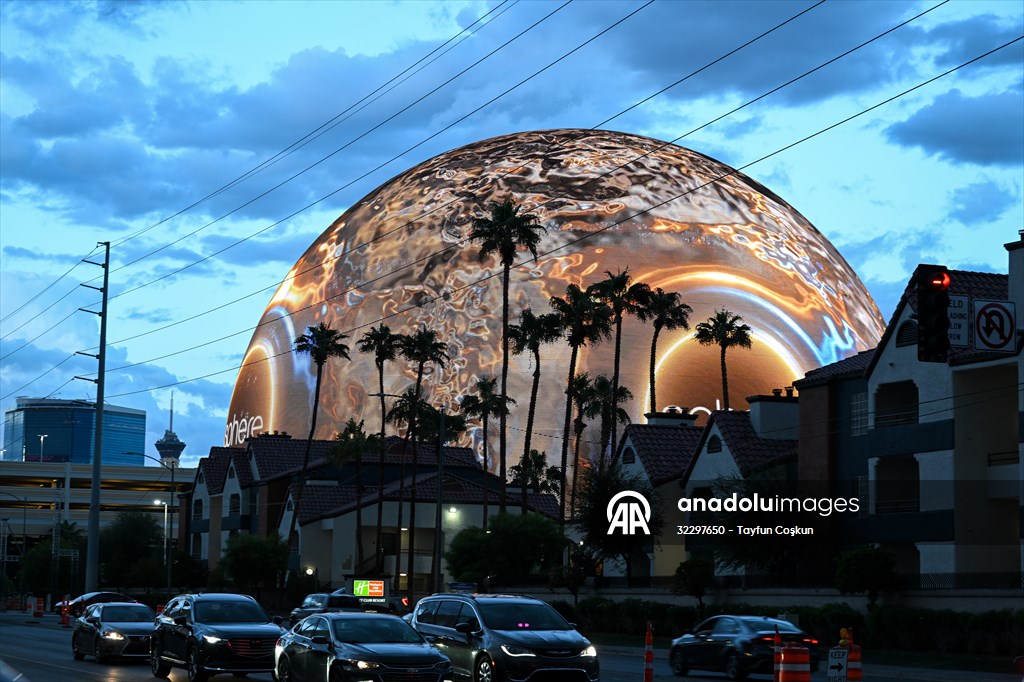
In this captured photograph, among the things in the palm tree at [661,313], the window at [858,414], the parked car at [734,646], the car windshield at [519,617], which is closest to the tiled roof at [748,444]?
the window at [858,414]

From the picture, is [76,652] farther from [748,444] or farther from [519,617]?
[748,444]

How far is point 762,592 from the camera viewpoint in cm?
5106

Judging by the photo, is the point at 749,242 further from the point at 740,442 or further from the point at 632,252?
the point at 740,442

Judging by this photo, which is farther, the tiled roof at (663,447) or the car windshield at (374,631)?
the tiled roof at (663,447)

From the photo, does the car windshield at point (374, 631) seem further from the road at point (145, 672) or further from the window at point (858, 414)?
the window at point (858, 414)

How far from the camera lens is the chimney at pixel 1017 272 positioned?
47312mm

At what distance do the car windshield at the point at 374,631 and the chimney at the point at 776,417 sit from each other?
40.3m

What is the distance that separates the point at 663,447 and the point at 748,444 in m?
9.08

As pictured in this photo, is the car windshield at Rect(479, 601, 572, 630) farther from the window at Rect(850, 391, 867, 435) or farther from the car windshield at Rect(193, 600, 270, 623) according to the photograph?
the window at Rect(850, 391, 867, 435)

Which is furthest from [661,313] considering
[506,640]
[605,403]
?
[506,640]

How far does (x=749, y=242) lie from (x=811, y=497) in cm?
5146

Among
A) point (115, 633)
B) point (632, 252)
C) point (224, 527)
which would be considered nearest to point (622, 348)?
point (632, 252)

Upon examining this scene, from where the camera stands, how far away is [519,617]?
1027 inches

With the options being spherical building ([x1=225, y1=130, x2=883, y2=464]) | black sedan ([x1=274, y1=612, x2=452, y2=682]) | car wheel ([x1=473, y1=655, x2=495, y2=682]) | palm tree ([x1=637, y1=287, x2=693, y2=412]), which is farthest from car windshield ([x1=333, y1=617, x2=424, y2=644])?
spherical building ([x1=225, y1=130, x2=883, y2=464])
